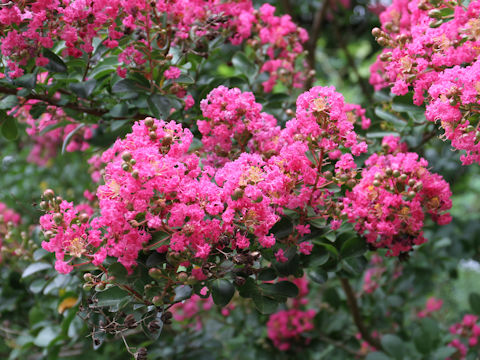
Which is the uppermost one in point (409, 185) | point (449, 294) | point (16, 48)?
point (16, 48)

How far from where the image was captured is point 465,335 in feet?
8.12

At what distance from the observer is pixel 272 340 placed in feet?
7.50

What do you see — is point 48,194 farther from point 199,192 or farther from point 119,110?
point 119,110

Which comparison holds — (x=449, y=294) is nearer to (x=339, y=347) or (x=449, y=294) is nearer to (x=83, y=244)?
(x=339, y=347)

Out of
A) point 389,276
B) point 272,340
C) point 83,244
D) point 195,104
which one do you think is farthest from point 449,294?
point 83,244

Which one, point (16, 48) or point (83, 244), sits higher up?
point (16, 48)

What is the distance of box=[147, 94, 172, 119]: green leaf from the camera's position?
1488 mm

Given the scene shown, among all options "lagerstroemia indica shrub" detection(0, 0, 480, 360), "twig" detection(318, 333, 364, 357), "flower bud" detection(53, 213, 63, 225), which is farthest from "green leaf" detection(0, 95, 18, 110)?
"twig" detection(318, 333, 364, 357)

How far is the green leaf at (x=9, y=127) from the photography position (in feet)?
5.35

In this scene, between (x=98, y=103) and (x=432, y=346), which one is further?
(x=432, y=346)

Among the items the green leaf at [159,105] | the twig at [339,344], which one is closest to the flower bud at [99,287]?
the green leaf at [159,105]

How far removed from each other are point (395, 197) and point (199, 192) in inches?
21.2

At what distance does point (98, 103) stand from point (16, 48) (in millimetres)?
356

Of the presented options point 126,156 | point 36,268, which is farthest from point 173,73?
point 36,268
